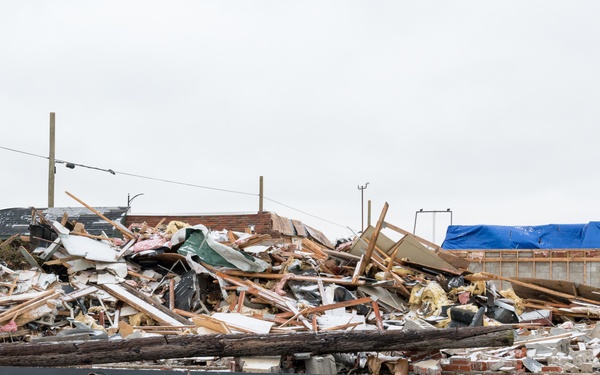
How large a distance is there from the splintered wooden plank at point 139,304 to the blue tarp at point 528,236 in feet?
60.0

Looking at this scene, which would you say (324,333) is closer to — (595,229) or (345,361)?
(345,361)

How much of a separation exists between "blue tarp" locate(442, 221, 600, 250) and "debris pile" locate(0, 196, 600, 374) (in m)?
13.8

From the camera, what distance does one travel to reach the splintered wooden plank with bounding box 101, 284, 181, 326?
9.92m

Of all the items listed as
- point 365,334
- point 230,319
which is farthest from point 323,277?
point 365,334

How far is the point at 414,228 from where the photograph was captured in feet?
103

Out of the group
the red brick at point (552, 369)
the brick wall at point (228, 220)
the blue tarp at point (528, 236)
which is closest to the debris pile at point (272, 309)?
the red brick at point (552, 369)

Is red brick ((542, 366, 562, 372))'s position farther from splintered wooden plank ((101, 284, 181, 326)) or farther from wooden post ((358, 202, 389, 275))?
splintered wooden plank ((101, 284, 181, 326))

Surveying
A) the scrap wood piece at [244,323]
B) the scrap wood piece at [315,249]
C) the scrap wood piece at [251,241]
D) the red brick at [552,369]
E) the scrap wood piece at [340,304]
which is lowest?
the red brick at [552,369]

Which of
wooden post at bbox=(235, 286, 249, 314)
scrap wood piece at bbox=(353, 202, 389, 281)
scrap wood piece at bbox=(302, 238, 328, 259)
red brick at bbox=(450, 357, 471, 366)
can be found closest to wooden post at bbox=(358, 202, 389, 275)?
scrap wood piece at bbox=(353, 202, 389, 281)

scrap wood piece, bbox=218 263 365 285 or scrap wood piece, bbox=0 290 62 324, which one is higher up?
scrap wood piece, bbox=218 263 365 285

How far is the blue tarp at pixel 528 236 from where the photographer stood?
2495 centimetres

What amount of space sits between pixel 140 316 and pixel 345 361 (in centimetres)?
400

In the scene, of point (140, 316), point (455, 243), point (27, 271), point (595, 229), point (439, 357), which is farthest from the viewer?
point (455, 243)

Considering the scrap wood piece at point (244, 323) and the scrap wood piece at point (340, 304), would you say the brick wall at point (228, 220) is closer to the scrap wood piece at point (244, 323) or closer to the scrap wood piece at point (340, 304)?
the scrap wood piece at point (340, 304)
